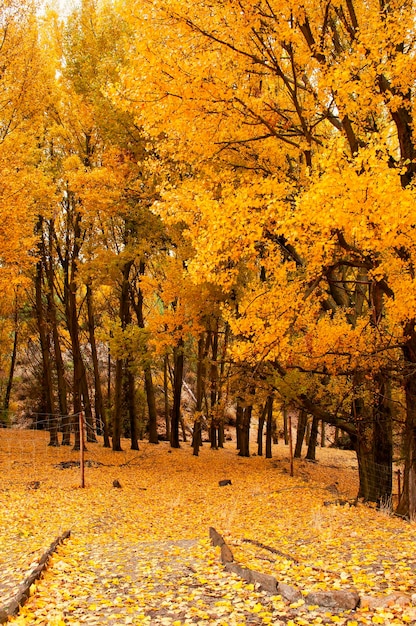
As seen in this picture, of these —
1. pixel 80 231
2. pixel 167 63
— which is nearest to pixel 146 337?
pixel 80 231

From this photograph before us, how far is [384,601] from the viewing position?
11.9ft

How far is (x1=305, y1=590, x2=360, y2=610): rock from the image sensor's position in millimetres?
3684

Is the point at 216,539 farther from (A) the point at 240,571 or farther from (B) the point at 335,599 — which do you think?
(B) the point at 335,599

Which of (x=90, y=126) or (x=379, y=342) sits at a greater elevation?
(x=90, y=126)

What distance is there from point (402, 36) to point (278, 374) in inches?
289

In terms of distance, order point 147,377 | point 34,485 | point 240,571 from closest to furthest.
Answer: point 240,571
point 34,485
point 147,377

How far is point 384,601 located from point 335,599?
0.35 m

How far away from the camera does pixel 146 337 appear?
43.4 feet

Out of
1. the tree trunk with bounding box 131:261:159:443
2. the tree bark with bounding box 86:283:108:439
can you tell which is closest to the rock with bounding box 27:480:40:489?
the tree bark with bounding box 86:283:108:439

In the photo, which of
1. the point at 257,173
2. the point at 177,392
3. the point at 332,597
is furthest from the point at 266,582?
the point at 177,392

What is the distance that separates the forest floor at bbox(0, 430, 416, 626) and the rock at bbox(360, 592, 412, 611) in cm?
3

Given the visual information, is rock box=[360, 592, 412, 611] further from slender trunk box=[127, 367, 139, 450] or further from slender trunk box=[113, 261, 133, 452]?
slender trunk box=[127, 367, 139, 450]

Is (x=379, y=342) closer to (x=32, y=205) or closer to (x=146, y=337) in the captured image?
(x=146, y=337)

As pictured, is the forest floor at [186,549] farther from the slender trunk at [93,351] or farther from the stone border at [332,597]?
the slender trunk at [93,351]
